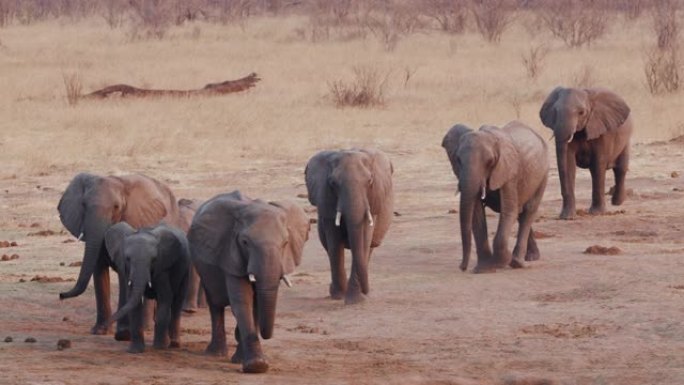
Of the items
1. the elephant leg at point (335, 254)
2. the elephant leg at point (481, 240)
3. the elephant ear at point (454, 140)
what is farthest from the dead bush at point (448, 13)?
the elephant leg at point (335, 254)

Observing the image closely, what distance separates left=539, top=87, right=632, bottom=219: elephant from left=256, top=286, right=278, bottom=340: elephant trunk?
24.6ft

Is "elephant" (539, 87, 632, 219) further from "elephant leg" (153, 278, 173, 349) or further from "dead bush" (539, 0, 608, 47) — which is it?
"dead bush" (539, 0, 608, 47)

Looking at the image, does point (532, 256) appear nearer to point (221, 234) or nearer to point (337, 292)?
point (337, 292)

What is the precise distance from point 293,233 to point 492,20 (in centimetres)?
3255

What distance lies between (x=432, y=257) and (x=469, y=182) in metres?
1.71

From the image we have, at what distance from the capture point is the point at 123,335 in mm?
9383

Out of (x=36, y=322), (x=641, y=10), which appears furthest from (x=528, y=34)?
(x=36, y=322)

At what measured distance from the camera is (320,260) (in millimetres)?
13359

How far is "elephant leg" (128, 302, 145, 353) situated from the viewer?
8.77m

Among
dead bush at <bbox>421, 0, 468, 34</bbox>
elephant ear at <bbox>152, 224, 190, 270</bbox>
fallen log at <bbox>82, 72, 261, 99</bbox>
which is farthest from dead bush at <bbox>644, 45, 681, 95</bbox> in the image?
elephant ear at <bbox>152, 224, 190, 270</bbox>

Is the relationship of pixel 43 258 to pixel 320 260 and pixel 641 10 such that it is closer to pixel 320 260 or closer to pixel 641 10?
pixel 320 260

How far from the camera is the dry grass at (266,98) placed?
20.7m

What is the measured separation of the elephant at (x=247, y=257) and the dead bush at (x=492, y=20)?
103 ft

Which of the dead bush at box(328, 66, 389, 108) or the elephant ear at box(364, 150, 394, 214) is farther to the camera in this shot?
the dead bush at box(328, 66, 389, 108)
